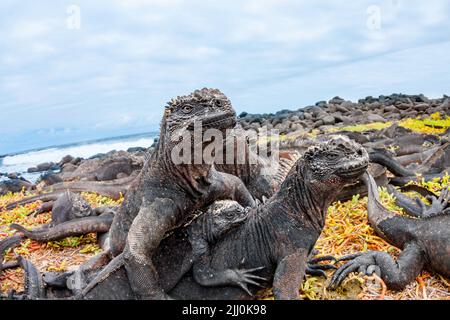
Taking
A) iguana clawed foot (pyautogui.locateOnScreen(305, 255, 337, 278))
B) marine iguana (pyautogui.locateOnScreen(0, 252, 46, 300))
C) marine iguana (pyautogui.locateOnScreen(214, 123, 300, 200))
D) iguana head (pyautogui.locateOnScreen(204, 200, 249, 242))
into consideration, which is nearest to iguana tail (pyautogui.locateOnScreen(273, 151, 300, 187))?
marine iguana (pyautogui.locateOnScreen(214, 123, 300, 200))

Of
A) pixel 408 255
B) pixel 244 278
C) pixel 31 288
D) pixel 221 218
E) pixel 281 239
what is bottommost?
pixel 31 288

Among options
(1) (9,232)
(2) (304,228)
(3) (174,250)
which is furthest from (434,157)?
(1) (9,232)

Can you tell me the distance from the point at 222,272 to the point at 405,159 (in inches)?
258

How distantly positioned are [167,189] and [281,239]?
97 cm

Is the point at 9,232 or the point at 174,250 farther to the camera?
the point at 9,232

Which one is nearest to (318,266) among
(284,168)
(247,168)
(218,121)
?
(284,168)

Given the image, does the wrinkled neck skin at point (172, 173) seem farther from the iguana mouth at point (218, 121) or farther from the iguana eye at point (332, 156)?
the iguana eye at point (332, 156)

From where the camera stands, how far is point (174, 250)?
12.1 ft

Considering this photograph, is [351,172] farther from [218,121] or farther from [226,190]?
[226,190]

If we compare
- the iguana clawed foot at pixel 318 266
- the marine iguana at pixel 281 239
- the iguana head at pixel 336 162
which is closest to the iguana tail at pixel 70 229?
the marine iguana at pixel 281 239

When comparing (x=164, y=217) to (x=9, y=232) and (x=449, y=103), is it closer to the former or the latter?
(x=9, y=232)

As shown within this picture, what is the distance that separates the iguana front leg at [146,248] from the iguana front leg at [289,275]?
2.74 ft

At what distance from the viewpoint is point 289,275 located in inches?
132
